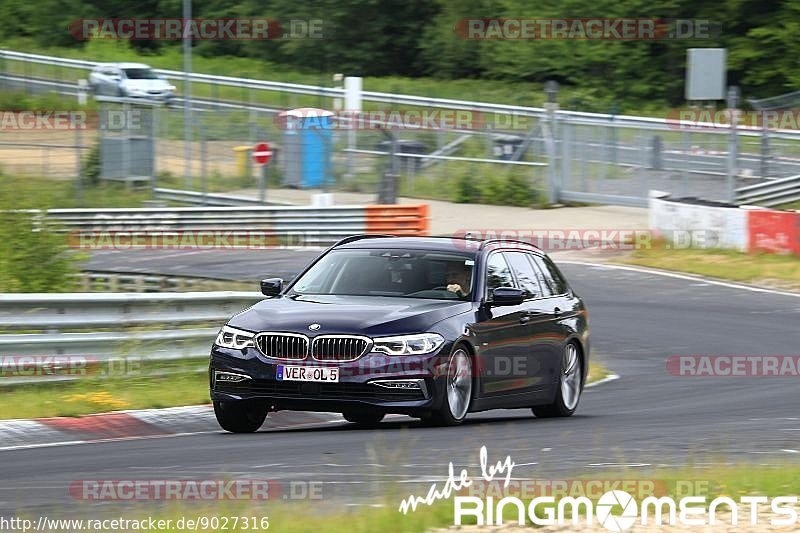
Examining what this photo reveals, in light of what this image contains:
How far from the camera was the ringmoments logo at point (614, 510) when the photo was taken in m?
6.86

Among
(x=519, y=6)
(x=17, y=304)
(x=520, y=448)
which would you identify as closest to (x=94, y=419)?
(x=17, y=304)

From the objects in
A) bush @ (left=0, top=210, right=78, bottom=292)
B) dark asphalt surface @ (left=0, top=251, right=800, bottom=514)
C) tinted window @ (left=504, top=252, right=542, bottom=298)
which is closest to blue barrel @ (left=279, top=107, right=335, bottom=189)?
bush @ (left=0, top=210, right=78, bottom=292)

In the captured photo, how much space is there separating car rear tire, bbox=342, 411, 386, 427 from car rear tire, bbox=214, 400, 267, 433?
2.09 ft

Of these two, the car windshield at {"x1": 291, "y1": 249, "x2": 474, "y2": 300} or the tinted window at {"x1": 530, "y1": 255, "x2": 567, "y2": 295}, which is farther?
the tinted window at {"x1": 530, "y1": 255, "x2": 567, "y2": 295}

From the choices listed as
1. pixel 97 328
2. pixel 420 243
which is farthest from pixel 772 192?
pixel 420 243

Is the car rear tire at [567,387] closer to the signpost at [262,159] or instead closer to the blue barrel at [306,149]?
the signpost at [262,159]

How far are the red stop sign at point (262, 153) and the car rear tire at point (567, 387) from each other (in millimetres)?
21223

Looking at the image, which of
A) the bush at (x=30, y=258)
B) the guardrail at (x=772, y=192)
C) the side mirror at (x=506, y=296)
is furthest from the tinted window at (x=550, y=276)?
the guardrail at (x=772, y=192)

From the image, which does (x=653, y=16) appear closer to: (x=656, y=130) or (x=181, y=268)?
(x=656, y=130)

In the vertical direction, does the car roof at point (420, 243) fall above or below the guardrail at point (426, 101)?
below

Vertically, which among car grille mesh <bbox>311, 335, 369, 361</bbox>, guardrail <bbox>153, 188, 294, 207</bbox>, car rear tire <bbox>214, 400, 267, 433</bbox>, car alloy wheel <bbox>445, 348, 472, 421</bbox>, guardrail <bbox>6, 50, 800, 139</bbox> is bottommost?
guardrail <bbox>153, 188, 294, 207</bbox>

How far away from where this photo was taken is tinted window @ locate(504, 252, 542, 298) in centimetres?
1242

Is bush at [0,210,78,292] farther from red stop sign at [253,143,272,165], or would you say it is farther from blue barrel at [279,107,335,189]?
blue barrel at [279,107,335,189]

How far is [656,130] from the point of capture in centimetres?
3566
